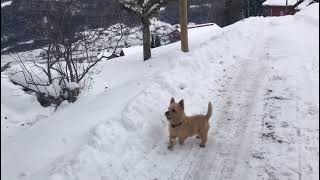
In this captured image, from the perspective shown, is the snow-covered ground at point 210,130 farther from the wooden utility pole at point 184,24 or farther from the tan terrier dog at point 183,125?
the wooden utility pole at point 184,24

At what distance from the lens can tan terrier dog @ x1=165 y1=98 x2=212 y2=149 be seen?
8.13m

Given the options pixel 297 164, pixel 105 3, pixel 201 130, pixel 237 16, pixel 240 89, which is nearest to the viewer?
pixel 297 164

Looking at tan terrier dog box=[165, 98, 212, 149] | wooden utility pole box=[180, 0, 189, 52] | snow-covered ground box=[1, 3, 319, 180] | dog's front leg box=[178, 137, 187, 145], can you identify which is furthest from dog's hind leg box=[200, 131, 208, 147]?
wooden utility pole box=[180, 0, 189, 52]

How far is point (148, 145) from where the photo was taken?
8.41m

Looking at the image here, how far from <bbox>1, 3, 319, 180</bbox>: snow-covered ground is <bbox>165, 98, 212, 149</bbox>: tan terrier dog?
0.74 ft

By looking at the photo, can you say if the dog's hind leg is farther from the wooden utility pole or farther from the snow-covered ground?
the wooden utility pole

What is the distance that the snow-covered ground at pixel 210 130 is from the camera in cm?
722

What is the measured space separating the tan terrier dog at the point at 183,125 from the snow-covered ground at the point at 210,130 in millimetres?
225

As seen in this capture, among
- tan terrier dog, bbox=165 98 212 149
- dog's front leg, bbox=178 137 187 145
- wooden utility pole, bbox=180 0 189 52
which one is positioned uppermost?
wooden utility pole, bbox=180 0 189 52

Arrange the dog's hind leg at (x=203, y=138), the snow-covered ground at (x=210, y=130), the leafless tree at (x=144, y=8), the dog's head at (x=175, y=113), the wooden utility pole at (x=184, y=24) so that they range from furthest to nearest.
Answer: the leafless tree at (x=144, y=8), the wooden utility pole at (x=184, y=24), the dog's hind leg at (x=203, y=138), the dog's head at (x=175, y=113), the snow-covered ground at (x=210, y=130)

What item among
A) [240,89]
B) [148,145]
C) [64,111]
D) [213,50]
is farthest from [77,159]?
[213,50]

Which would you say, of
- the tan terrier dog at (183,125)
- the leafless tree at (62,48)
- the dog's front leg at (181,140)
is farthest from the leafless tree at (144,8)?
the dog's front leg at (181,140)

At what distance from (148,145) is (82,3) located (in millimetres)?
8553

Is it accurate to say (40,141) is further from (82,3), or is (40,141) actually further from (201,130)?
(82,3)
